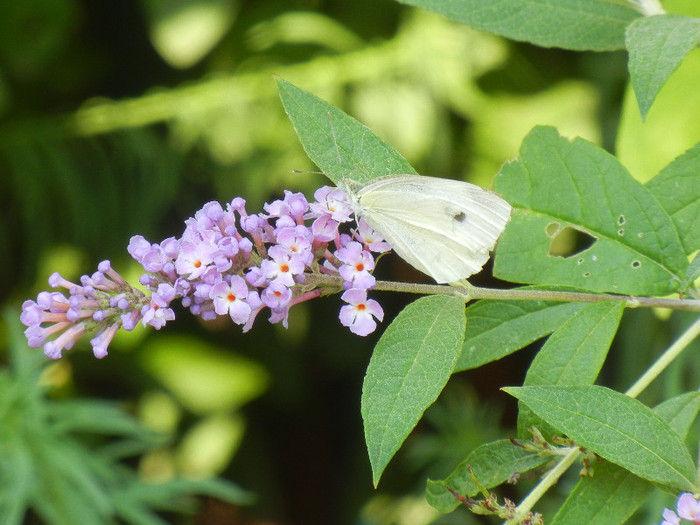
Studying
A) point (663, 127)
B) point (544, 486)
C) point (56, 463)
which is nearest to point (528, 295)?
point (544, 486)

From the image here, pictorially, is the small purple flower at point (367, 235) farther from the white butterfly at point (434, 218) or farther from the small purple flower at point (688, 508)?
the small purple flower at point (688, 508)

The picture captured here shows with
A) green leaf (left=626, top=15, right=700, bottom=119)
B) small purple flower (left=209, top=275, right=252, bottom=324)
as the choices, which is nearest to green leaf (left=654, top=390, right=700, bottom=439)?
green leaf (left=626, top=15, right=700, bottom=119)

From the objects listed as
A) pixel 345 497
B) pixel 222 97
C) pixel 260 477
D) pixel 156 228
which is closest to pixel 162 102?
pixel 222 97

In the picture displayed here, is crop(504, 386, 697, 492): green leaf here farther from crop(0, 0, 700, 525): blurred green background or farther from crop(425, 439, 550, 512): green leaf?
crop(0, 0, 700, 525): blurred green background

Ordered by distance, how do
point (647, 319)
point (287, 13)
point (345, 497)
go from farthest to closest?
1. point (345, 497)
2. point (287, 13)
3. point (647, 319)

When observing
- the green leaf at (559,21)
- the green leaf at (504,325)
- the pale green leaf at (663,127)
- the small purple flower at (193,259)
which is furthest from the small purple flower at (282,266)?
the pale green leaf at (663,127)

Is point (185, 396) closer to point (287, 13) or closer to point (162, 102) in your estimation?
point (162, 102)
